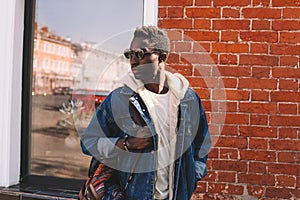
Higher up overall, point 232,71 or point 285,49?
point 285,49

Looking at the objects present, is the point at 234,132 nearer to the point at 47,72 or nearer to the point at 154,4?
the point at 154,4

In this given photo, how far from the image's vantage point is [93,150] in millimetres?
2016

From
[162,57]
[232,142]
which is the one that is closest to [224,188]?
[232,142]

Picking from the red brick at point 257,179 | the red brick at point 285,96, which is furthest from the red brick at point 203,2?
the red brick at point 257,179

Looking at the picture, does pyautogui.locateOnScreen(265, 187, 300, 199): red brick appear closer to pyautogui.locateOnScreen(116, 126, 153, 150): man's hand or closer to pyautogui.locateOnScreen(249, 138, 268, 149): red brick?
pyautogui.locateOnScreen(249, 138, 268, 149): red brick

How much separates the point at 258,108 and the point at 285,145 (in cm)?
32

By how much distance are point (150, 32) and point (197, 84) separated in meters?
1.29

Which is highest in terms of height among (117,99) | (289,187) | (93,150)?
(117,99)

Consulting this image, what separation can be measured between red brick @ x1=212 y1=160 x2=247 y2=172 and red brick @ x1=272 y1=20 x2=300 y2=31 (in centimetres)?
98

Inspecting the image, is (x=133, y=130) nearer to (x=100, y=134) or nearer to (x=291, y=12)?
(x=100, y=134)

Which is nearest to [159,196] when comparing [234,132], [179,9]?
[234,132]

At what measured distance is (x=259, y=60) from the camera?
309 centimetres

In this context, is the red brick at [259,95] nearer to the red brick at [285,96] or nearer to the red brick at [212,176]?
the red brick at [285,96]

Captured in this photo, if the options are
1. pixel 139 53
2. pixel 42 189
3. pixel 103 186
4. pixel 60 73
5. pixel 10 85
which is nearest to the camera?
pixel 139 53
